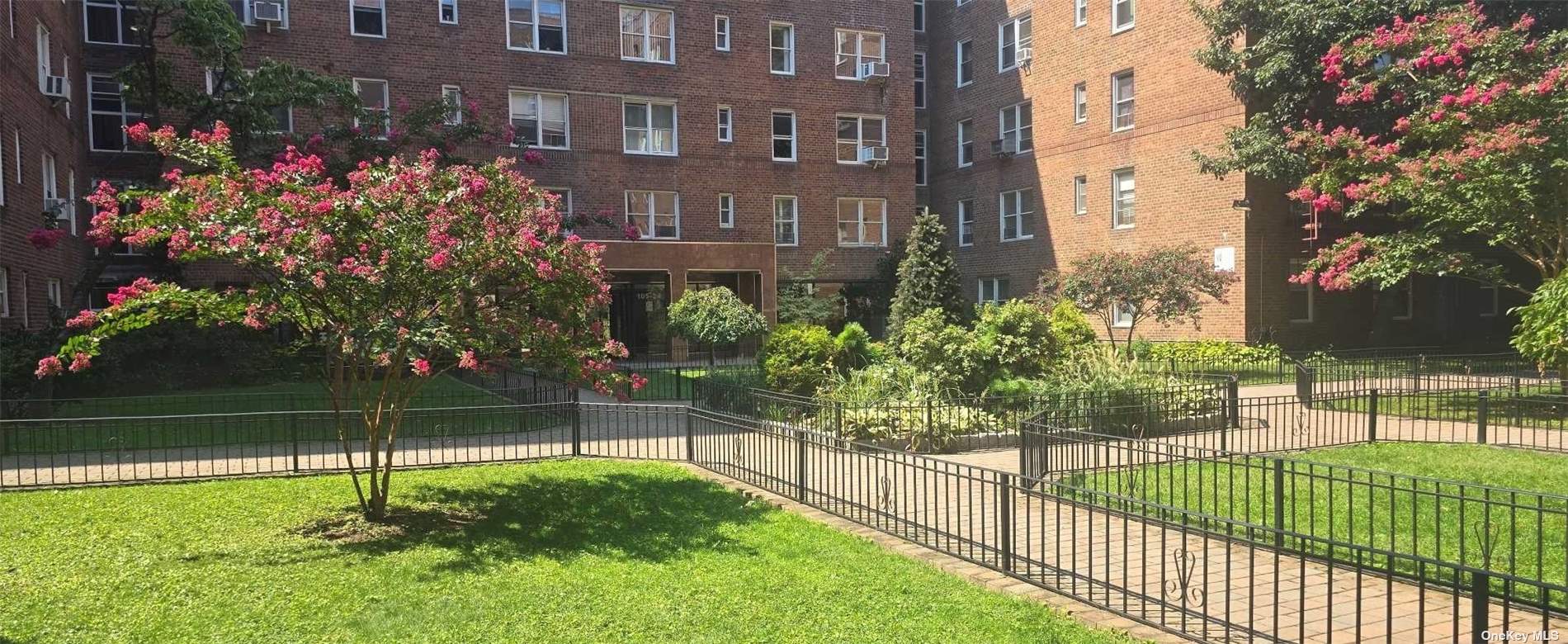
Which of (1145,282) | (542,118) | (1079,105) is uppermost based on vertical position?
(1079,105)

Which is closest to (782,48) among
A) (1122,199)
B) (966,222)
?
(966,222)

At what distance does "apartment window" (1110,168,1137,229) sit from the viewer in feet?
96.5

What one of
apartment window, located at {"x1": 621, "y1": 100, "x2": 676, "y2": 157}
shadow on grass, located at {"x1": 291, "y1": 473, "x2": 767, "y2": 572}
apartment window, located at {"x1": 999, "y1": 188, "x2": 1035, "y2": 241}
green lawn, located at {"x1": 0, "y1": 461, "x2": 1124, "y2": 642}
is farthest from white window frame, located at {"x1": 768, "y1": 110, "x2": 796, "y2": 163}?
green lawn, located at {"x1": 0, "y1": 461, "x2": 1124, "y2": 642}

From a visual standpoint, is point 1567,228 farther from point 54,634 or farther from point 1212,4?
point 54,634

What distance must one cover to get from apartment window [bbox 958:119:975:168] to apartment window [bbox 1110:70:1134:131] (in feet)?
24.2

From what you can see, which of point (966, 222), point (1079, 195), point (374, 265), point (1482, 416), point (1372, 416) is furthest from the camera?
point (966, 222)

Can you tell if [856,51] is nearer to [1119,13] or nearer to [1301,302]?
[1119,13]

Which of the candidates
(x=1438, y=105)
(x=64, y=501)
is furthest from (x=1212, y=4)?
(x=64, y=501)

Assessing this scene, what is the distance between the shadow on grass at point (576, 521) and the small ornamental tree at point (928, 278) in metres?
11.4

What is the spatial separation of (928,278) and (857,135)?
14.1 meters

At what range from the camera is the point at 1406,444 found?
12.9m

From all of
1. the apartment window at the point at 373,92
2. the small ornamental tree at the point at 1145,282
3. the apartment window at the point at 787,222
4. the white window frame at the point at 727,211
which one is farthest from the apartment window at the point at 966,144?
the apartment window at the point at 373,92

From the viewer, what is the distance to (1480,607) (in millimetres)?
4234

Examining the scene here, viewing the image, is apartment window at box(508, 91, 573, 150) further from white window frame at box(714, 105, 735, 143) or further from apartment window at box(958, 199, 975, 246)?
apartment window at box(958, 199, 975, 246)
